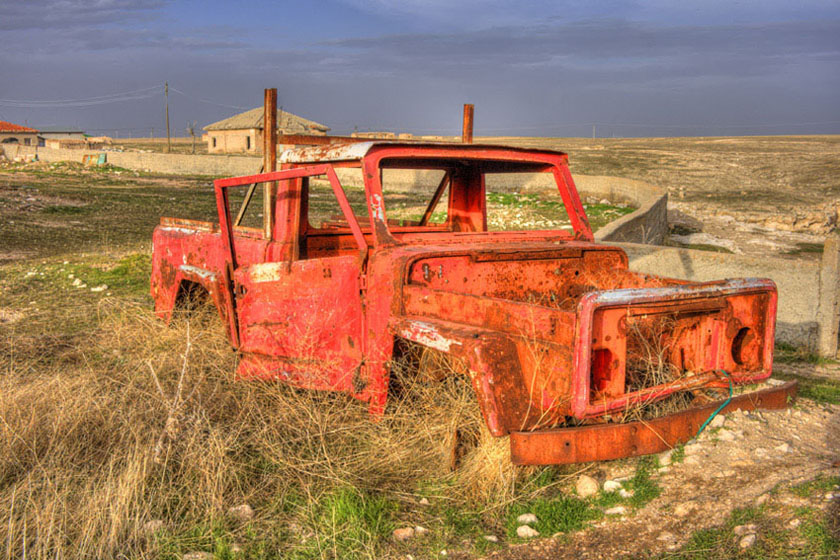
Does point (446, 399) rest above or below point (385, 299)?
below

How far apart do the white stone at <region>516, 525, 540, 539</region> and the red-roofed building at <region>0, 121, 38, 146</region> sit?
80.4 m

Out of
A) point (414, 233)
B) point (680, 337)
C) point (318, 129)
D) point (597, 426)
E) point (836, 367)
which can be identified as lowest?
point (836, 367)

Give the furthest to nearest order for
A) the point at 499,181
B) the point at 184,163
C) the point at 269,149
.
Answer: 1. the point at 184,163
2. the point at 499,181
3. the point at 269,149

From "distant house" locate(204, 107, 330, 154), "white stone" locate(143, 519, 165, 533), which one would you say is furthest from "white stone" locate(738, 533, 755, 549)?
"distant house" locate(204, 107, 330, 154)

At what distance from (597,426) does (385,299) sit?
1223 millimetres

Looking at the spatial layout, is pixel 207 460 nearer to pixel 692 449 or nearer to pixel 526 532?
pixel 526 532

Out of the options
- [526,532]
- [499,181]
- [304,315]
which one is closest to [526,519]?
[526,532]

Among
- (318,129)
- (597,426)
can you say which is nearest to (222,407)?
(597,426)

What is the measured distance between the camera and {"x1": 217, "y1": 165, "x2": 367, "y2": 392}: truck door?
4027 millimetres

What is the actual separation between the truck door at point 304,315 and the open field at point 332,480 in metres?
0.16

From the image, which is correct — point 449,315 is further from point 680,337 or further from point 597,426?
point 680,337

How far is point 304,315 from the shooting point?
427cm

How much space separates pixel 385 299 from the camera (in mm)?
3807

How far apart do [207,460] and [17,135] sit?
81466 millimetres
